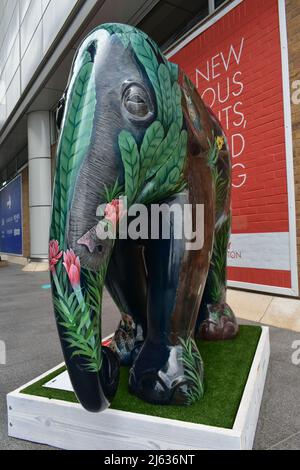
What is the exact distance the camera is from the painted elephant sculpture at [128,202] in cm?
75

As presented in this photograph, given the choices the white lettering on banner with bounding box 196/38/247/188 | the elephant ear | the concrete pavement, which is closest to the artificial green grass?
the concrete pavement

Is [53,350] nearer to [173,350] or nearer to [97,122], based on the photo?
[173,350]


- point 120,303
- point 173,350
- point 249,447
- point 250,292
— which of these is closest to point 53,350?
point 120,303

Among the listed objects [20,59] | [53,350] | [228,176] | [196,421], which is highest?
[20,59]

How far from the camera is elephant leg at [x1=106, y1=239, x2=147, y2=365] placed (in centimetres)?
118

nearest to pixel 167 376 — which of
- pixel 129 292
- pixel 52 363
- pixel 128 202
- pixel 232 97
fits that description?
pixel 129 292

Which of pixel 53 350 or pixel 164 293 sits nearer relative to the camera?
pixel 164 293

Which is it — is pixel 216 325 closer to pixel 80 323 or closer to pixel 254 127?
pixel 80 323

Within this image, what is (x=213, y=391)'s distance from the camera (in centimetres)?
111

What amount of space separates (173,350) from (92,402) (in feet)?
1.07

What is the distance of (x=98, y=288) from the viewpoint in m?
0.77

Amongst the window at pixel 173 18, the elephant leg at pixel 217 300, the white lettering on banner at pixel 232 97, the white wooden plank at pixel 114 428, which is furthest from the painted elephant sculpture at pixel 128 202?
the window at pixel 173 18

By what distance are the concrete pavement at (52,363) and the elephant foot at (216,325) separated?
0.23 meters

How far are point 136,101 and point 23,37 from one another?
7.31m
